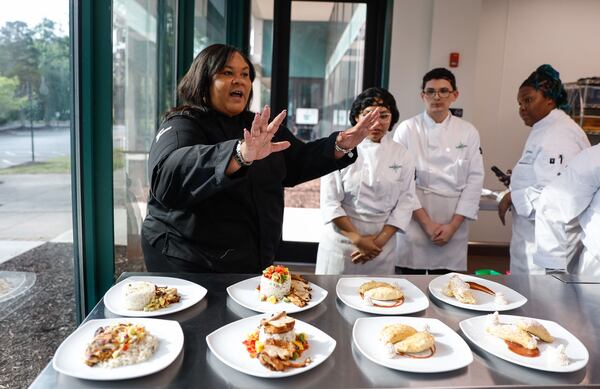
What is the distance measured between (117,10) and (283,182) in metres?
1.02

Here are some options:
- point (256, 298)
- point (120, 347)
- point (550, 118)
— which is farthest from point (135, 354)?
point (550, 118)

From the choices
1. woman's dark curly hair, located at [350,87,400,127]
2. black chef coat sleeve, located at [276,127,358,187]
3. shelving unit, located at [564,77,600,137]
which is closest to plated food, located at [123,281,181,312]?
black chef coat sleeve, located at [276,127,358,187]

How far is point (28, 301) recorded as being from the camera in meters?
1.59

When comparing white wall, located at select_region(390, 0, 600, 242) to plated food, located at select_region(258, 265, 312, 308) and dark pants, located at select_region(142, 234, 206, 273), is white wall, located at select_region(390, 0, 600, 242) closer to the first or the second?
dark pants, located at select_region(142, 234, 206, 273)

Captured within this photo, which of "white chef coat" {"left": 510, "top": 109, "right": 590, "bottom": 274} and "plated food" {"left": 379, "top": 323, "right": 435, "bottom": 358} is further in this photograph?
"white chef coat" {"left": 510, "top": 109, "right": 590, "bottom": 274}

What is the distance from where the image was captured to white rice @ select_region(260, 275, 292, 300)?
1155 mm

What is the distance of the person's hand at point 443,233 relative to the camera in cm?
254

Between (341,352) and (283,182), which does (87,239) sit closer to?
(283,182)

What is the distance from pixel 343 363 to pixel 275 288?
0.32 metres

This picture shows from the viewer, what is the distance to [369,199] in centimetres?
221

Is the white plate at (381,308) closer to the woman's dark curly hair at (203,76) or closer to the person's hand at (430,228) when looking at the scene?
the woman's dark curly hair at (203,76)

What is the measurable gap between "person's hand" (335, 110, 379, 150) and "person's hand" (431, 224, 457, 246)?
115 cm

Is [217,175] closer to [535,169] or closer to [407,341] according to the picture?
[407,341]

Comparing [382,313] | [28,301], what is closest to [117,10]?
[28,301]
